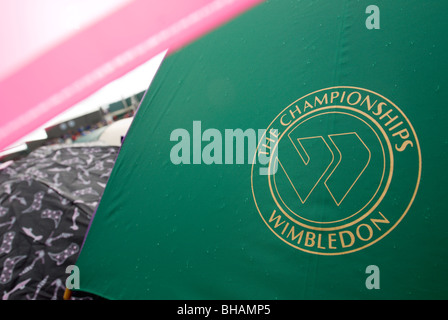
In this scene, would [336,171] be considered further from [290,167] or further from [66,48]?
[66,48]

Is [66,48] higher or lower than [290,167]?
higher

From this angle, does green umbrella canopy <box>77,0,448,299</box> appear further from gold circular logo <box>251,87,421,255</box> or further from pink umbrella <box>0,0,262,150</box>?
pink umbrella <box>0,0,262,150</box>

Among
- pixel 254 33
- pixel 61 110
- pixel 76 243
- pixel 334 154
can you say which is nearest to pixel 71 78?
pixel 61 110

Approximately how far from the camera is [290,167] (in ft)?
2.10

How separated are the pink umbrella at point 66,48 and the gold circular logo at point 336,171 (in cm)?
64

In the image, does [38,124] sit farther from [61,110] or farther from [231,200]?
[231,200]

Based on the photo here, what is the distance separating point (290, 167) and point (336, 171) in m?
0.10

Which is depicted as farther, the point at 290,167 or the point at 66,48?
the point at 66,48

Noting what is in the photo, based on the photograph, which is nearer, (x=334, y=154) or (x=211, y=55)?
(x=334, y=154)

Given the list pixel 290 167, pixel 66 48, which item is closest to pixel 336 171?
pixel 290 167

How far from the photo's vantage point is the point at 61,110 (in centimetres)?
146

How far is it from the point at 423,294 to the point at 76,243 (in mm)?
1134

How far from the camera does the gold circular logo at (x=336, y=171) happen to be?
0.55 metres

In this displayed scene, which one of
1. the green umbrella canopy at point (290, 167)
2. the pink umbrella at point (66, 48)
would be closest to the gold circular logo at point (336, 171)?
the green umbrella canopy at point (290, 167)
